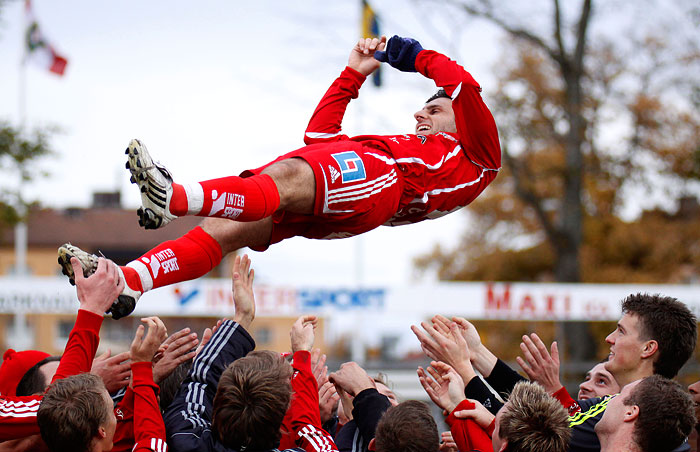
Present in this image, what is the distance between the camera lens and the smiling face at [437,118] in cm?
461

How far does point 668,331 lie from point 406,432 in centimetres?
168

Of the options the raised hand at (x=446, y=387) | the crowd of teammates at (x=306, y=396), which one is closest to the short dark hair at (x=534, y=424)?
the crowd of teammates at (x=306, y=396)

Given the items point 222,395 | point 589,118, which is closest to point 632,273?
point 589,118

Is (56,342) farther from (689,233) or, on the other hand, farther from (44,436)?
(44,436)

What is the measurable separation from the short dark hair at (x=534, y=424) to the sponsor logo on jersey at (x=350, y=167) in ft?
4.44

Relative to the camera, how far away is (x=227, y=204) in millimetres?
3391

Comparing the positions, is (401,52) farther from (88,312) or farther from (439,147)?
(88,312)

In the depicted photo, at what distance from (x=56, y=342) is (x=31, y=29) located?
20589 mm

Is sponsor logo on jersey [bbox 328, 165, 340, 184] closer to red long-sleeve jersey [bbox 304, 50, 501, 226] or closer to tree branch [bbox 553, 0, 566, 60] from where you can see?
red long-sleeve jersey [bbox 304, 50, 501, 226]

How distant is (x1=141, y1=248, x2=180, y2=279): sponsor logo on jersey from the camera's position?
146 inches

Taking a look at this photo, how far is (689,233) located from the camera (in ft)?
75.4

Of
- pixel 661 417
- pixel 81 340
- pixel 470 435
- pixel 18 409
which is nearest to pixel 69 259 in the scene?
pixel 81 340

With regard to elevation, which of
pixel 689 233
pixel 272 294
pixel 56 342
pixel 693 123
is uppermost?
pixel 693 123

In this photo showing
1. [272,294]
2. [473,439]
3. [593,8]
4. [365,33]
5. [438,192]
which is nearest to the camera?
[473,439]
